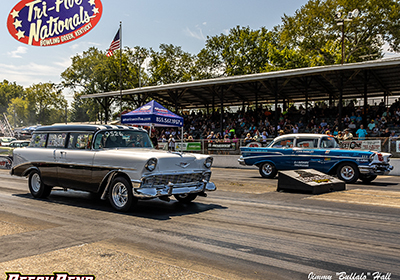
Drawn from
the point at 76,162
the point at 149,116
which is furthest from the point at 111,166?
the point at 149,116

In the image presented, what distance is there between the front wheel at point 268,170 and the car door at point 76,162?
362 inches

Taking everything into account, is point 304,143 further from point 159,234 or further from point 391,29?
point 391,29

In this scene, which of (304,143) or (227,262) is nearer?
(227,262)

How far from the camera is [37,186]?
973cm

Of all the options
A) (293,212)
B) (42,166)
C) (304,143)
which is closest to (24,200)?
(42,166)

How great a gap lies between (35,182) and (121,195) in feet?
11.8

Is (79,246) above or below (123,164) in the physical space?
below

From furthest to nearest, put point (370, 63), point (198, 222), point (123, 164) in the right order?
point (370, 63) < point (123, 164) < point (198, 222)

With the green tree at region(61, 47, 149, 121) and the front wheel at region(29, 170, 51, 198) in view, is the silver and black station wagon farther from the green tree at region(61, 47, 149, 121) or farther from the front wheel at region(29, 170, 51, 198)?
the green tree at region(61, 47, 149, 121)

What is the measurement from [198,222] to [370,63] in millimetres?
18690

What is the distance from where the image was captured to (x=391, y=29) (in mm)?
48219

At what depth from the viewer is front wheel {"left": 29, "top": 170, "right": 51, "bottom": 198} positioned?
31.1 feet

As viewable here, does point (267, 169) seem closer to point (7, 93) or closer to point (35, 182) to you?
point (35, 182)

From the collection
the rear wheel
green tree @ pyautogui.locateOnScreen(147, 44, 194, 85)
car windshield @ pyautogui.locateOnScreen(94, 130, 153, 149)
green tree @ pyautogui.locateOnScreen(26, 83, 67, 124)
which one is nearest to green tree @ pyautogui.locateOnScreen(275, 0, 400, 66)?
green tree @ pyautogui.locateOnScreen(147, 44, 194, 85)
